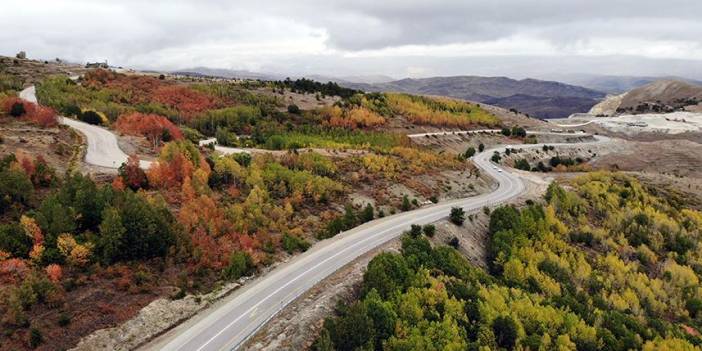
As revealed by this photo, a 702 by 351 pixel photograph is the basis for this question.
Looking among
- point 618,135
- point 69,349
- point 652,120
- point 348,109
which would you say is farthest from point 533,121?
point 69,349

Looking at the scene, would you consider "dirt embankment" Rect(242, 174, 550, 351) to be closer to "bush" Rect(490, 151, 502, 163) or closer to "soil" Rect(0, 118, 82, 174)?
"soil" Rect(0, 118, 82, 174)

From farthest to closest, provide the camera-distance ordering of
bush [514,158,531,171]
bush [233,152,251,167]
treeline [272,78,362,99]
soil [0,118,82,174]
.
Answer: treeline [272,78,362,99] → bush [514,158,531,171] → bush [233,152,251,167] → soil [0,118,82,174]

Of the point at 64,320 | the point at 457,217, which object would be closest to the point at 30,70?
the point at 64,320

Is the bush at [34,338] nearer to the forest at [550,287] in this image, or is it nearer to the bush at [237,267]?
the bush at [237,267]

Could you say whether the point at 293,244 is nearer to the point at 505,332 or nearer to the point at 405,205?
the point at 405,205

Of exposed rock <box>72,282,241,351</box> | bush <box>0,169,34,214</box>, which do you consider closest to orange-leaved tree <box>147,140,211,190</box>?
bush <box>0,169,34,214</box>

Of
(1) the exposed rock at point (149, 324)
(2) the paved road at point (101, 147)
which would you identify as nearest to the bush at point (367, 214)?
(1) the exposed rock at point (149, 324)

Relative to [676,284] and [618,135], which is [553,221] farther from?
[618,135]
